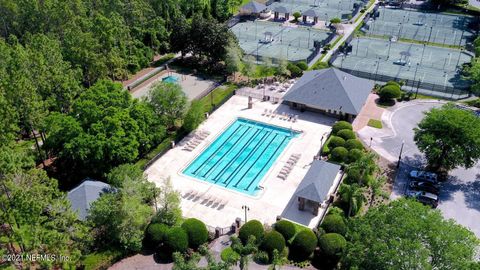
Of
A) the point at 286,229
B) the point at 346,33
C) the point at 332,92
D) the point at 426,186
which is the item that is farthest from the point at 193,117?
the point at 346,33

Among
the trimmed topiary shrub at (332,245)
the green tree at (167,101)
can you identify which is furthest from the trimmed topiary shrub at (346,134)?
the green tree at (167,101)

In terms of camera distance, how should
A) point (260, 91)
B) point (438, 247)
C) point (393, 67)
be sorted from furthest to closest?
1. point (393, 67)
2. point (260, 91)
3. point (438, 247)

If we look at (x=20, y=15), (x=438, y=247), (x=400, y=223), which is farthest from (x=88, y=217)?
(x=20, y=15)

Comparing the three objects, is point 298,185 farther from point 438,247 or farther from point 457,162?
point 438,247

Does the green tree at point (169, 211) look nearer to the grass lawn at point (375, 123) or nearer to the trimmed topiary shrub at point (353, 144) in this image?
the trimmed topiary shrub at point (353, 144)

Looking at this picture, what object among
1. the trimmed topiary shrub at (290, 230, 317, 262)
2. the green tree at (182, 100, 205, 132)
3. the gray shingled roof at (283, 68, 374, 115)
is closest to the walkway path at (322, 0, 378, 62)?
the gray shingled roof at (283, 68, 374, 115)
